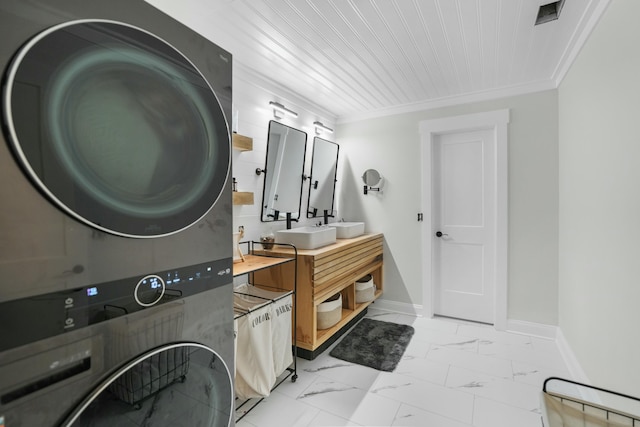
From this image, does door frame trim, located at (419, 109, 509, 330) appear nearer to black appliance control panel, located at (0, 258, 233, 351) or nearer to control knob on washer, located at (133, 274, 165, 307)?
black appliance control panel, located at (0, 258, 233, 351)

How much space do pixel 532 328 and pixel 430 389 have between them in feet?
4.99

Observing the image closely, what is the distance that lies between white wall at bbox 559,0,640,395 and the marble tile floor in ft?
1.41

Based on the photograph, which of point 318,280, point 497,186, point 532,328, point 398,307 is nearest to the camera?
point 318,280

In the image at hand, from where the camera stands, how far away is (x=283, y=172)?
9.15ft

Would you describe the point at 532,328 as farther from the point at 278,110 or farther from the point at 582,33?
the point at 278,110

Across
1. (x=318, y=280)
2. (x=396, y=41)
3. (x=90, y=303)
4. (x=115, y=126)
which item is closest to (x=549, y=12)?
(x=396, y=41)

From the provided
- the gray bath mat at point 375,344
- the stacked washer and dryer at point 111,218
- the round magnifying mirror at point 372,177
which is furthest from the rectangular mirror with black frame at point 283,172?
the stacked washer and dryer at point 111,218

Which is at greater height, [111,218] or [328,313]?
[111,218]

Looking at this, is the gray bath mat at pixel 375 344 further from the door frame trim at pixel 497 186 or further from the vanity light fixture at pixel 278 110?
the vanity light fixture at pixel 278 110

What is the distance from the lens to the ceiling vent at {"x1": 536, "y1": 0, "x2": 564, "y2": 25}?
1.69 metres

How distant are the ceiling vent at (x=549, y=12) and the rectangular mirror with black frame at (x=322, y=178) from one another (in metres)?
2.05

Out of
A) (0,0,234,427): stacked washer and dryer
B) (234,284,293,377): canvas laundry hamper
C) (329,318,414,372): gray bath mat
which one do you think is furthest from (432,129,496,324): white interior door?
(0,0,234,427): stacked washer and dryer

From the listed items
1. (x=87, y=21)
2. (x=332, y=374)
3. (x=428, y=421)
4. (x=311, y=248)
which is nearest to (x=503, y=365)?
(x=428, y=421)

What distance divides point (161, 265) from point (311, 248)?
167 centimetres
